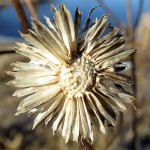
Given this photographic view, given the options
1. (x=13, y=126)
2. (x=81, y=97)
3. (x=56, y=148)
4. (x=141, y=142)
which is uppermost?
(x=81, y=97)

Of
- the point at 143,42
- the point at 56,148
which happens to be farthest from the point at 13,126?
the point at 143,42

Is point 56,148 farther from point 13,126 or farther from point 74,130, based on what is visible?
point 74,130

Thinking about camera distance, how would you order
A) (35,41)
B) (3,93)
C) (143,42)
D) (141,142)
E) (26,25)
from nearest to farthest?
(35,41) → (26,25) → (141,142) → (3,93) → (143,42)

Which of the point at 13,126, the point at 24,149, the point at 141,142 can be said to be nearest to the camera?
the point at 24,149

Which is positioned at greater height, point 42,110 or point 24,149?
point 42,110

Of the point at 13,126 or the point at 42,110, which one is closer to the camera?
the point at 42,110
